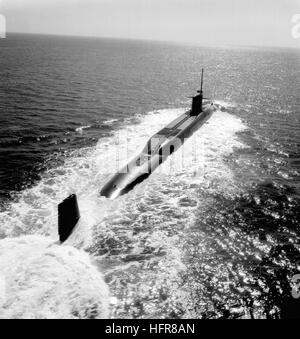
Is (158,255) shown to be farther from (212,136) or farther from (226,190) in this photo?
(212,136)

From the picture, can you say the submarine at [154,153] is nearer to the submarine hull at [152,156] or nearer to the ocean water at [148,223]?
the submarine hull at [152,156]

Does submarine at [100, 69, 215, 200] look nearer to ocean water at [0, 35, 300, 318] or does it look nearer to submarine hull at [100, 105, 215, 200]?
submarine hull at [100, 105, 215, 200]

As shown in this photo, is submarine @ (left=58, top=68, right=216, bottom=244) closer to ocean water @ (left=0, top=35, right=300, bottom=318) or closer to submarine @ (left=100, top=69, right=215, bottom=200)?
submarine @ (left=100, top=69, right=215, bottom=200)

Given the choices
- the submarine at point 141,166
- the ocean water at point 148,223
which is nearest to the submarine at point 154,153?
the submarine at point 141,166

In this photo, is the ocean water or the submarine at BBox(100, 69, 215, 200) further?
the submarine at BBox(100, 69, 215, 200)

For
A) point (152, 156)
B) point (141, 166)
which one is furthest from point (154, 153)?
point (141, 166)

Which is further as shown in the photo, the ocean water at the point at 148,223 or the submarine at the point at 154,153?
the submarine at the point at 154,153

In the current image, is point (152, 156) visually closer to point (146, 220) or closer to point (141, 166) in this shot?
point (141, 166)

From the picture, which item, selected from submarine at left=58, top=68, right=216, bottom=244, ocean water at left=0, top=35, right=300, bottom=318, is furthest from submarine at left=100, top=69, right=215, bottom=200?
ocean water at left=0, top=35, right=300, bottom=318
